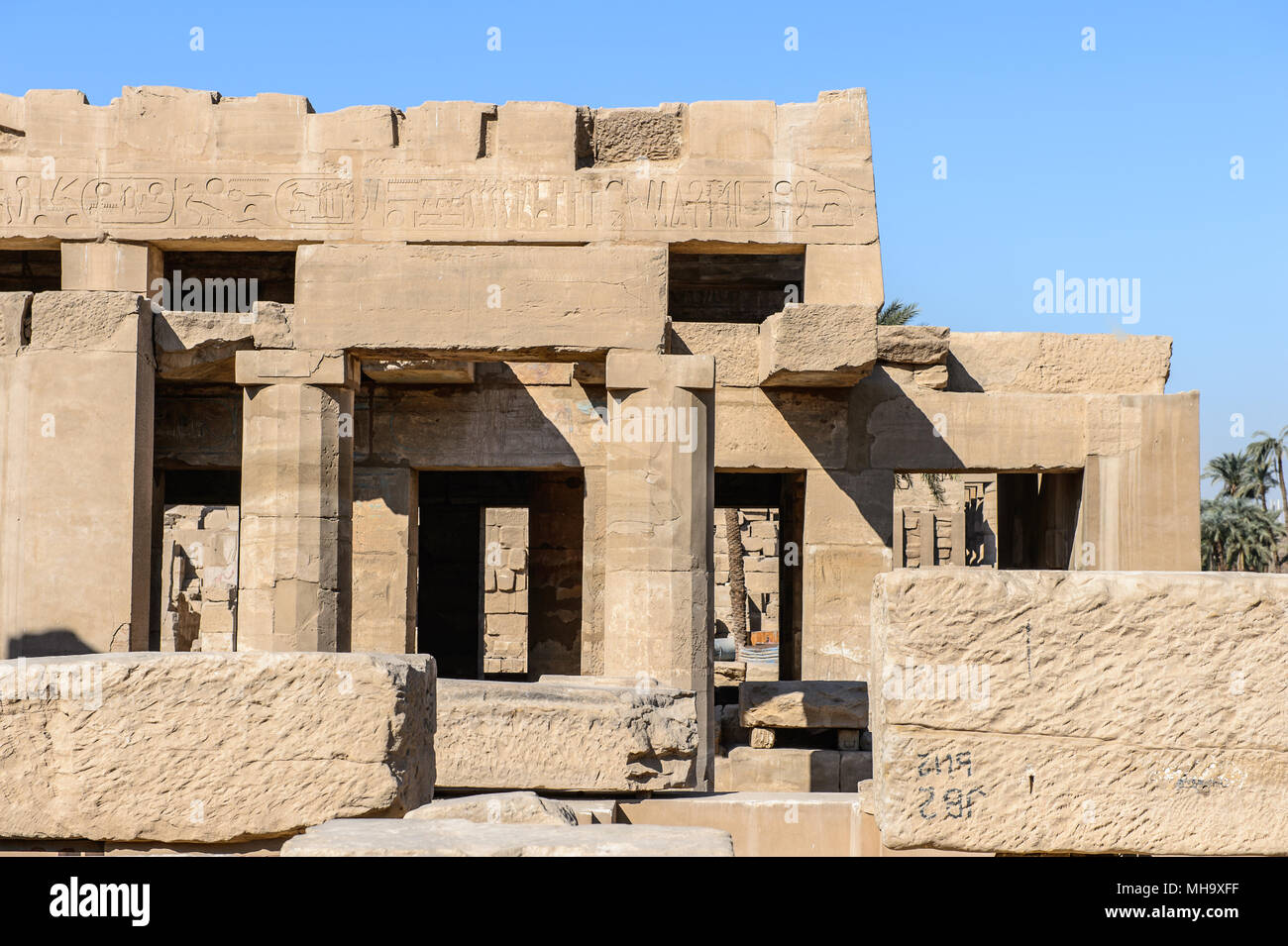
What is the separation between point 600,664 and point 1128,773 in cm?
755

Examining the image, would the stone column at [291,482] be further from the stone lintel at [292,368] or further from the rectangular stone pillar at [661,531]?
the rectangular stone pillar at [661,531]

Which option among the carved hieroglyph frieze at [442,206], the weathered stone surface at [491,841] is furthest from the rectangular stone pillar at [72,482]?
the weathered stone surface at [491,841]

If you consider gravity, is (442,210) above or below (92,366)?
above

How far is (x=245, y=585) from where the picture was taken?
344 inches

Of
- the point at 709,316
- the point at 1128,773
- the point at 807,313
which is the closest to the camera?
the point at 1128,773

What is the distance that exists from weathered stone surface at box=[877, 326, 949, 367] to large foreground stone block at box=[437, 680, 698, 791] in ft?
19.8

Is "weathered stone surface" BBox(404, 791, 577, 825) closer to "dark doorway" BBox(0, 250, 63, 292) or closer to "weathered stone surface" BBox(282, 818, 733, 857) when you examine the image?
"weathered stone surface" BBox(282, 818, 733, 857)

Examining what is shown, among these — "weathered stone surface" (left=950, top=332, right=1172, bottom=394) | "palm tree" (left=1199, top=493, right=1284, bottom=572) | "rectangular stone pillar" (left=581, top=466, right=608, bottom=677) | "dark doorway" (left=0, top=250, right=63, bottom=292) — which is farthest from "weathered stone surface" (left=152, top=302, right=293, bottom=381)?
"palm tree" (left=1199, top=493, right=1284, bottom=572)

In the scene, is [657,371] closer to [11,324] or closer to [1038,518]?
[11,324]

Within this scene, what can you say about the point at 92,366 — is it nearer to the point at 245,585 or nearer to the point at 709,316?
the point at 245,585

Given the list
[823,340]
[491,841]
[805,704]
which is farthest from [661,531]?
[491,841]

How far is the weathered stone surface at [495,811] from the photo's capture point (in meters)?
3.95
